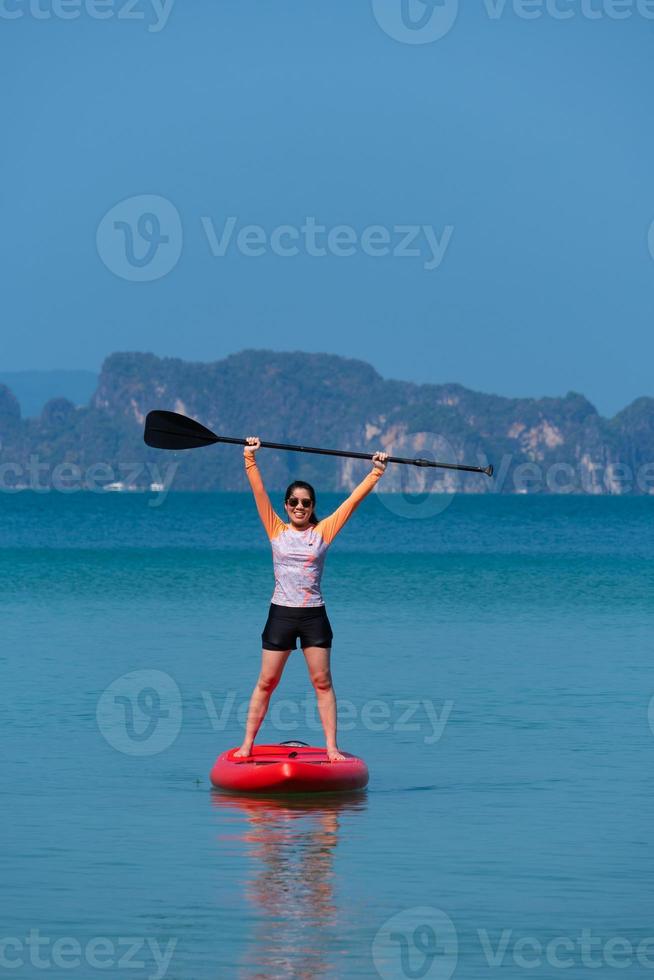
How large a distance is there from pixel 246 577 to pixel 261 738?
107 feet

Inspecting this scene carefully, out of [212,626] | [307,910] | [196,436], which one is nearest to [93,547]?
[212,626]

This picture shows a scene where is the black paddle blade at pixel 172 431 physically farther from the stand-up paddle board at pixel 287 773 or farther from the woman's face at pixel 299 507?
the stand-up paddle board at pixel 287 773

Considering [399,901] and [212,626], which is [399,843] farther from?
[212,626]

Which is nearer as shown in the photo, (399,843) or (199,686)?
(399,843)

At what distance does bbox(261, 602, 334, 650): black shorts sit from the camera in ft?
43.9

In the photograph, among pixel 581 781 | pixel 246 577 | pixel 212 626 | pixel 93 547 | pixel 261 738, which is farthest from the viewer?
pixel 93 547

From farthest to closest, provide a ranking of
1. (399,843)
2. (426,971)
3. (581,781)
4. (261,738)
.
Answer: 1. (261,738)
2. (581,781)
3. (399,843)
4. (426,971)

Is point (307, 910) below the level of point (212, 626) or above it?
below

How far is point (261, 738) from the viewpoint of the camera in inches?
651
